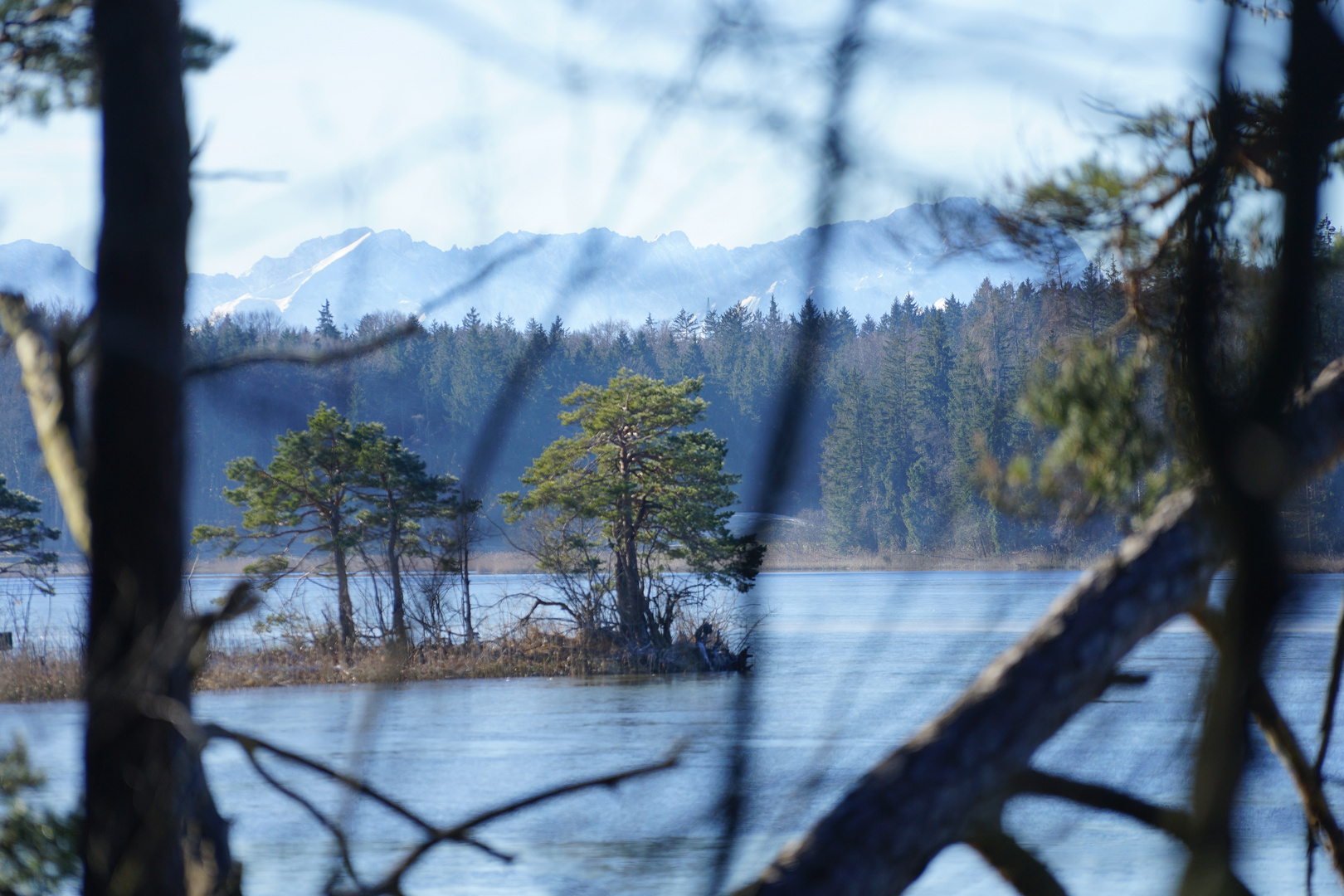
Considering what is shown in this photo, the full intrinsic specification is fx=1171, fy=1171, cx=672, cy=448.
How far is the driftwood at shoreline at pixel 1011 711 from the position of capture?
1.74 metres

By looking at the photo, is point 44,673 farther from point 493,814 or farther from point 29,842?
point 493,814

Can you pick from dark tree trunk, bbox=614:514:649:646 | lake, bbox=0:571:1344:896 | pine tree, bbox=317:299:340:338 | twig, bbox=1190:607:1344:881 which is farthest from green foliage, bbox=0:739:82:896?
dark tree trunk, bbox=614:514:649:646

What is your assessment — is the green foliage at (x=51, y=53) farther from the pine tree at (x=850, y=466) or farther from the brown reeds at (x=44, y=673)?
the brown reeds at (x=44, y=673)

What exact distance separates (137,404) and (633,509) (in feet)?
49.7

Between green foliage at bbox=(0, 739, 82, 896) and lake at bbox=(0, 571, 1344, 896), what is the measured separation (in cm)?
17

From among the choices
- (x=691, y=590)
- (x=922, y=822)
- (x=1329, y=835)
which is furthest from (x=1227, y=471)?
(x=691, y=590)

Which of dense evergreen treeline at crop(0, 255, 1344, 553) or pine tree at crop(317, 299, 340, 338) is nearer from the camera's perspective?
pine tree at crop(317, 299, 340, 338)

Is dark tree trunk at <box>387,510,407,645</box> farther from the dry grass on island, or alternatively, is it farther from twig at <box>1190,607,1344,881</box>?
the dry grass on island

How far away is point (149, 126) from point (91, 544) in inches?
31.2

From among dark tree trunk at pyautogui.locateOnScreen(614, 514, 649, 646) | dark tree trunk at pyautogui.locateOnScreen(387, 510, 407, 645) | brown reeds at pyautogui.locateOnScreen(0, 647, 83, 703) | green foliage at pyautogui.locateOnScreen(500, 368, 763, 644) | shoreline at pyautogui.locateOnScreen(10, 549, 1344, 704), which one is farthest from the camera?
dark tree trunk at pyautogui.locateOnScreen(614, 514, 649, 646)

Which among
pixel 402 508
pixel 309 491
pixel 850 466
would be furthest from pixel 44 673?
pixel 850 466

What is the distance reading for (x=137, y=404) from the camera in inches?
86.8

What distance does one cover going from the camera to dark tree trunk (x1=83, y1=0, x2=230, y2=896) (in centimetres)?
211

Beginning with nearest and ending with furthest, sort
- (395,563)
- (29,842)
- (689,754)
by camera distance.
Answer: (29,842) → (395,563) → (689,754)
